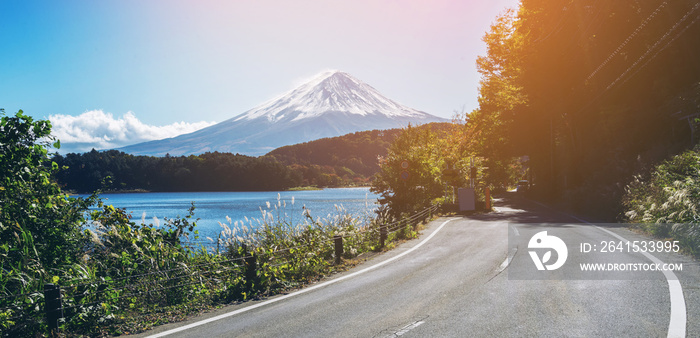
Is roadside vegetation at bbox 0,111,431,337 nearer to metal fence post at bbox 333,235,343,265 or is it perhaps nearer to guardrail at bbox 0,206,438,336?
guardrail at bbox 0,206,438,336

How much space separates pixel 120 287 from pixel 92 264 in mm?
1810

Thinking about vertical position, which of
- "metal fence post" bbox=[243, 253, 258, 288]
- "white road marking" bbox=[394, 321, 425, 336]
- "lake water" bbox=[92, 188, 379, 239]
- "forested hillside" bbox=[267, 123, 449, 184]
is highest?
"forested hillside" bbox=[267, 123, 449, 184]

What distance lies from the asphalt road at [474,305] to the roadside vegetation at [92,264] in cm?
83

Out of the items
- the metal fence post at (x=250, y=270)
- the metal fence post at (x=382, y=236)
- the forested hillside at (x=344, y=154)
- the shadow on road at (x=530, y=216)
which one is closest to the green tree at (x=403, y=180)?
the shadow on road at (x=530, y=216)

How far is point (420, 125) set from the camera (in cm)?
3288

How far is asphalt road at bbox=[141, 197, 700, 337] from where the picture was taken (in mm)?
5730

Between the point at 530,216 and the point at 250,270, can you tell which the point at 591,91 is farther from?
the point at 250,270

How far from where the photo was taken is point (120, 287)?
6.57 meters

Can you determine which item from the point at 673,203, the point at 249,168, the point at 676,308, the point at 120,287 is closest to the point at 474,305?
the point at 676,308

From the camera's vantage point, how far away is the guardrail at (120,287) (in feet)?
19.0

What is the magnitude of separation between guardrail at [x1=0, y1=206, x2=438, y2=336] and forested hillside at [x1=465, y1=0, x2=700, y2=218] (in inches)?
745

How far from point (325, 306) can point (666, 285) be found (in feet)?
20.4

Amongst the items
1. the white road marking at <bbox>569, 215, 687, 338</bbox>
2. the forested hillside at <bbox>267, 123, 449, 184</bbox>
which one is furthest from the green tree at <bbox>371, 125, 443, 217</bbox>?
the forested hillside at <bbox>267, 123, 449, 184</bbox>

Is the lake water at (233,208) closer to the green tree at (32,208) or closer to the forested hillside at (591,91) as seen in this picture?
the green tree at (32,208)
